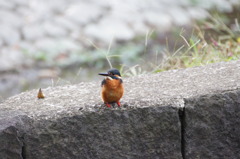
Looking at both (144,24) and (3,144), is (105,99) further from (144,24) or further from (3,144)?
(144,24)

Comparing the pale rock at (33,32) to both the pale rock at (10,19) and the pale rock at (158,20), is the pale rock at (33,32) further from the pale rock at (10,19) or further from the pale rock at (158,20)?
the pale rock at (158,20)

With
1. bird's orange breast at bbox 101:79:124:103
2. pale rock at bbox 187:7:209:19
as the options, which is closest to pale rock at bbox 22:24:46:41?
pale rock at bbox 187:7:209:19

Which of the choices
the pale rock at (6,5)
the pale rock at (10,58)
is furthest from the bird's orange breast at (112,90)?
the pale rock at (6,5)

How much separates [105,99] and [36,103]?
0.42 meters

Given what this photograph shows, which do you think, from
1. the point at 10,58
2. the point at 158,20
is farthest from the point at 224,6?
the point at 10,58

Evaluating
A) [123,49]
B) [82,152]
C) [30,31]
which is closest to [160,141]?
[82,152]

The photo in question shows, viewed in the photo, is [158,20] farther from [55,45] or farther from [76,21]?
[55,45]

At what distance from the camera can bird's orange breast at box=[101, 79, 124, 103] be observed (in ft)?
7.13

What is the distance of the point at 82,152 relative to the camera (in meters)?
2.27

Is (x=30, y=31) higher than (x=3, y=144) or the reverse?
higher

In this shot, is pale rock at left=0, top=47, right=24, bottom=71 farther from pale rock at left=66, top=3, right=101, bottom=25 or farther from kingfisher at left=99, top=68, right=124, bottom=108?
kingfisher at left=99, top=68, right=124, bottom=108

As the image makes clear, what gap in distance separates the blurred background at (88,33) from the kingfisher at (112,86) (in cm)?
256

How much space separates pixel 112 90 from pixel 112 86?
0.02 metres

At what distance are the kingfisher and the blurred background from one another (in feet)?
8.40
